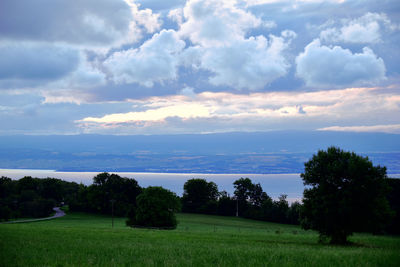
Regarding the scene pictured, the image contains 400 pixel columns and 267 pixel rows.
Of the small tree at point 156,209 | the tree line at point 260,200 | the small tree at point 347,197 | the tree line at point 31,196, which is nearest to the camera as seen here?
the small tree at point 347,197

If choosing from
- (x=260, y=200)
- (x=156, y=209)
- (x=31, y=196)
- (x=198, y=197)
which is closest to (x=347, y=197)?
(x=156, y=209)

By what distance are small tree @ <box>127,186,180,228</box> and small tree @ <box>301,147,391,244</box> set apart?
39.4m

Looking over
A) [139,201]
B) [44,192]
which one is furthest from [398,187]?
[44,192]

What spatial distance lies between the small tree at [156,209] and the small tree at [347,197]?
39.4 metres

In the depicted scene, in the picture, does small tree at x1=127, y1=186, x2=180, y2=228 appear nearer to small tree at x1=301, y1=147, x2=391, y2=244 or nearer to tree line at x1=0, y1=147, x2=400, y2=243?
tree line at x1=0, y1=147, x2=400, y2=243

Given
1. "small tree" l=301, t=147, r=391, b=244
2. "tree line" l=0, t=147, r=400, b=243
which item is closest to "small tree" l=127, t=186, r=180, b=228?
"tree line" l=0, t=147, r=400, b=243

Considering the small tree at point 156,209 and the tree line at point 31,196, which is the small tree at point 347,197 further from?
the tree line at point 31,196

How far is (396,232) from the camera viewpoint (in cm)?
6162

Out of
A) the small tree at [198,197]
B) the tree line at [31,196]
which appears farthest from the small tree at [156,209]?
the small tree at [198,197]

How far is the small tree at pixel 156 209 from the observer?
6719 cm

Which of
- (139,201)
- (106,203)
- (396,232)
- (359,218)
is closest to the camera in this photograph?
(359,218)

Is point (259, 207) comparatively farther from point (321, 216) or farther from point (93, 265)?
point (93, 265)

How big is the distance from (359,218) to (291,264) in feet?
66.2

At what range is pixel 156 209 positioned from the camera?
222 feet
